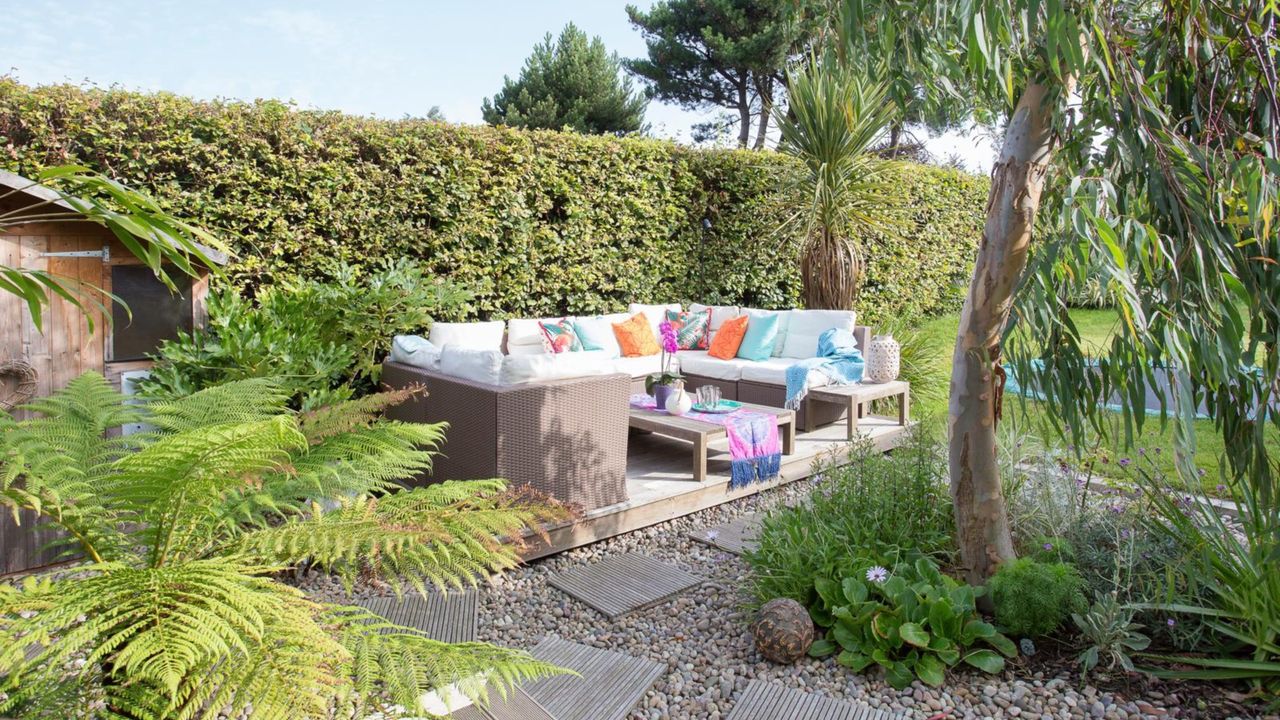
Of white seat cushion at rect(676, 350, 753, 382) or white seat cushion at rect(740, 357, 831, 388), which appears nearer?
white seat cushion at rect(740, 357, 831, 388)

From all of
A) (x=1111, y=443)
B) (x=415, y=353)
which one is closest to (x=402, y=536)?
(x=415, y=353)

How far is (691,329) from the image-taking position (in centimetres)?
666

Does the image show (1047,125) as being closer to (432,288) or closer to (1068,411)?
(1068,411)

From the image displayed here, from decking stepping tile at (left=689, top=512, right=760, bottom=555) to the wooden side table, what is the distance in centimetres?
128

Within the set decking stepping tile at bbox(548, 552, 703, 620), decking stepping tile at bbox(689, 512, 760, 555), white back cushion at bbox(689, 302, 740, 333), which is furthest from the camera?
white back cushion at bbox(689, 302, 740, 333)

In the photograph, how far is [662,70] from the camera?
15117mm

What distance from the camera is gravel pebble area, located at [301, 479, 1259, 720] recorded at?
2246 mm

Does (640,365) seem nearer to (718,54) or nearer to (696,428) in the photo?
(696,428)

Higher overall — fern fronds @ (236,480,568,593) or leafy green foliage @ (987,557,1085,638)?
fern fronds @ (236,480,568,593)

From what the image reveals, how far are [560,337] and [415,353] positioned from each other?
1.61 metres

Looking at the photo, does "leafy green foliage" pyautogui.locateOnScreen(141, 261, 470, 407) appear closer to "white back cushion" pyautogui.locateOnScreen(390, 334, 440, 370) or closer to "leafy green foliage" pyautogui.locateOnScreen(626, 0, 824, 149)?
"white back cushion" pyautogui.locateOnScreen(390, 334, 440, 370)

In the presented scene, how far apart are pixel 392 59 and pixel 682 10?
284 inches

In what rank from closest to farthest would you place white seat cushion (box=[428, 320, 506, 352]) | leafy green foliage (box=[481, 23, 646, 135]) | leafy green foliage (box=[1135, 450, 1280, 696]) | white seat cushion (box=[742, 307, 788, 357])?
leafy green foliage (box=[1135, 450, 1280, 696]), white seat cushion (box=[428, 320, 506, 352]), white seat cushion (box=[742, 307, 788, 357]), leafy green foliage (box=[481, 23, 646, 135])

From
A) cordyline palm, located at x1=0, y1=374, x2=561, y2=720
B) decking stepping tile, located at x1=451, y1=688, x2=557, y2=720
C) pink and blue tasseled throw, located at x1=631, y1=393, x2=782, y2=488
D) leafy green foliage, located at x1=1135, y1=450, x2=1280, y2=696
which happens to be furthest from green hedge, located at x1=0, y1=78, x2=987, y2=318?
leafy green foliage, located at x1=1135, y1=450, x2=1280, y2=696
